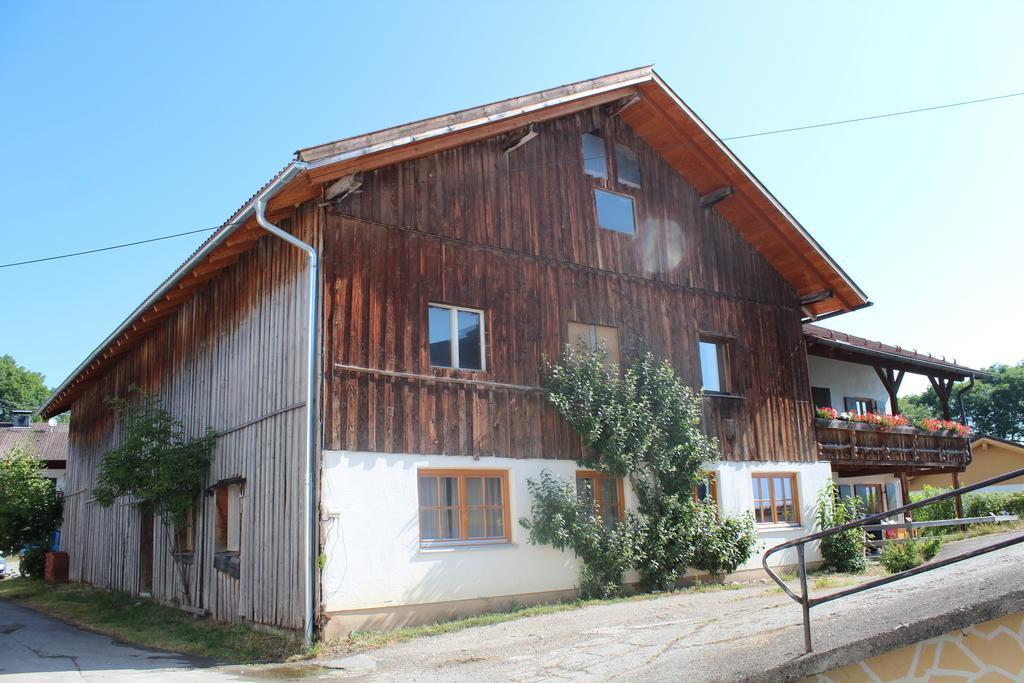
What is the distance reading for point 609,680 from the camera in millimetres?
8055

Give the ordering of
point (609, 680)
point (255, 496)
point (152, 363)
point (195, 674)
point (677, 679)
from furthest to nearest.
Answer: point (152, 363), point (255, 496), point (195, 674), point (609, 680), point (677, 679)

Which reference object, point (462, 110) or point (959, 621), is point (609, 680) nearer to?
point (959, 621)

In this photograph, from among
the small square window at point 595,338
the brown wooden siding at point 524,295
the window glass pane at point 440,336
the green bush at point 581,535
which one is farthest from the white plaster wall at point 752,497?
the window glass pane at point 440,336

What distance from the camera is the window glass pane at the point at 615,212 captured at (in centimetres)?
1656

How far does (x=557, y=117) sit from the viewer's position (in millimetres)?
16156

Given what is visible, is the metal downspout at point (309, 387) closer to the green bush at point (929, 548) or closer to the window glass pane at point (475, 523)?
the window glass pane at point (475, 523)

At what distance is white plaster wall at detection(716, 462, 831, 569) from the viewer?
16688 mm

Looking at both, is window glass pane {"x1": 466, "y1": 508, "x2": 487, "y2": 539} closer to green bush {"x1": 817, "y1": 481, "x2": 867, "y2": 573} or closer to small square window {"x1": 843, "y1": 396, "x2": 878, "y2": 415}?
green bush {"x1": 817, "y1": 481, "x2": 867, "y2": 573}

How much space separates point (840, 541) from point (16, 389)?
7009 centimetres

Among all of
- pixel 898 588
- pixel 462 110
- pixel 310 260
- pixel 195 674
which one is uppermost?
pixel 462 110

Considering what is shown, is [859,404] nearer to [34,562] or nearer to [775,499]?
[775,499]

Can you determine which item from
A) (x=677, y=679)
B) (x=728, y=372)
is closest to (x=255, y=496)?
(x=677, y=679)

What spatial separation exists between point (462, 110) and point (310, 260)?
351cm

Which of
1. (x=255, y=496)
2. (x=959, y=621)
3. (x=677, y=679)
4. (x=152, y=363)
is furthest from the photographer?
(x=152, y=363)
